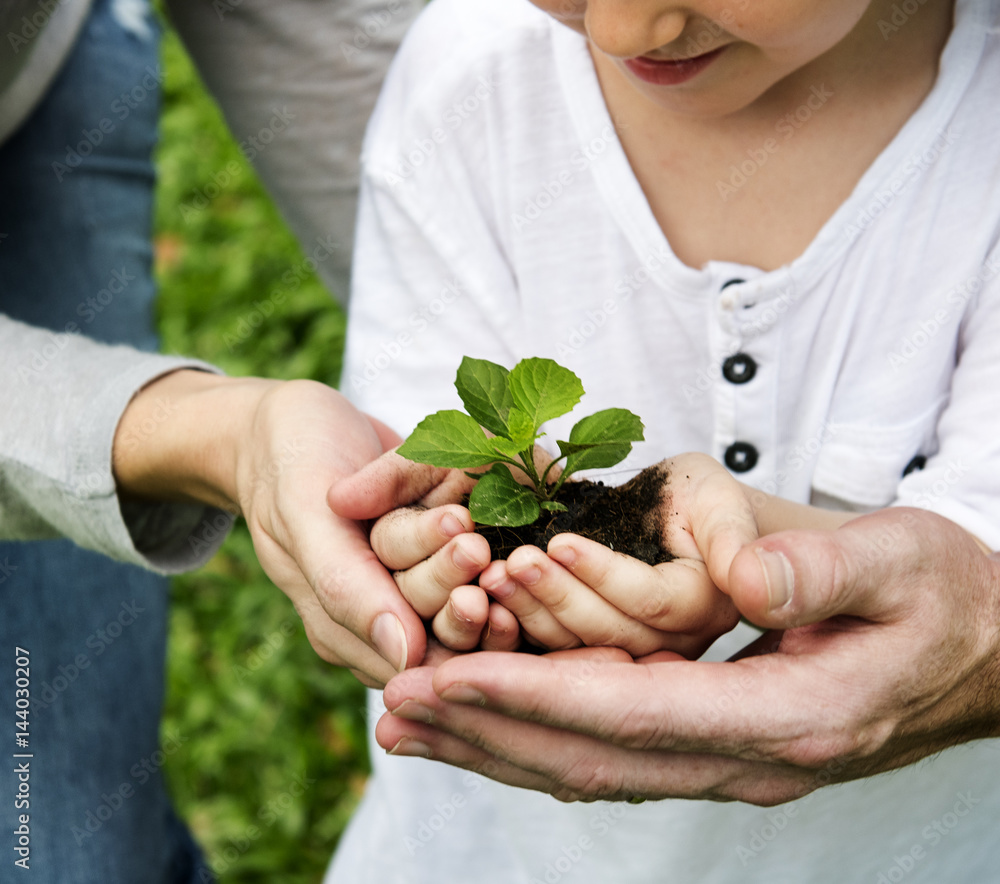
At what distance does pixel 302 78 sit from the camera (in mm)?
2656

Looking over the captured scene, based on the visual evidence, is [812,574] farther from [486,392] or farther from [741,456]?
[741,456]

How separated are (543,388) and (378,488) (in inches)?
12.2

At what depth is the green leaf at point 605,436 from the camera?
1.51m

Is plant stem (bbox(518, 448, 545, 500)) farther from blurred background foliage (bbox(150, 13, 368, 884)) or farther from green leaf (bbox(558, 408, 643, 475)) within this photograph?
blurred background foliage (bbox(150, 13, 368, 884))

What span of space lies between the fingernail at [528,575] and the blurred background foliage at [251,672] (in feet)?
7.45

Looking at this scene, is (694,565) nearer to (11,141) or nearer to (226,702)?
(11,141)

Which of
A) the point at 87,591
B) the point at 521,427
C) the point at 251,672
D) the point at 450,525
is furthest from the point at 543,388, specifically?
the point at 251,672

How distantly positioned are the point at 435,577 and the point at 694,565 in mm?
395

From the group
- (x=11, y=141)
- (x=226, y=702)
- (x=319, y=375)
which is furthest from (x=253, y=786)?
(x=11, y=141)

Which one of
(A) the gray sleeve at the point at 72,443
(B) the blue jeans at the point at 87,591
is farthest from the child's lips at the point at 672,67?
(B) the blue jeans at the point at 87,591

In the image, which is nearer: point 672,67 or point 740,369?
point 672,67

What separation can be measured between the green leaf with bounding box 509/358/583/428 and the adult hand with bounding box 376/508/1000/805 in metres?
0.39

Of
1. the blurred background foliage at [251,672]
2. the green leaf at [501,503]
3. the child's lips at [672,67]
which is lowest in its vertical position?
the blurred background foliage at [251,672]

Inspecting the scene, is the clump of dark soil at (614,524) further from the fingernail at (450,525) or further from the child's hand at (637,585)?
the fingernail at (450,525)
